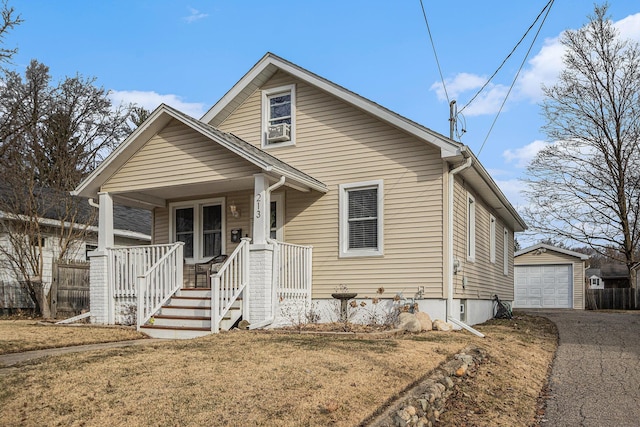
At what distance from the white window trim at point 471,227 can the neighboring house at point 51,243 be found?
8964 mm

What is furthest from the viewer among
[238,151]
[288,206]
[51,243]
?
[51,243]

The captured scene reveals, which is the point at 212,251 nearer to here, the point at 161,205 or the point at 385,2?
the point at 161,205

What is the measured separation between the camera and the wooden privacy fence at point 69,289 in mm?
14773

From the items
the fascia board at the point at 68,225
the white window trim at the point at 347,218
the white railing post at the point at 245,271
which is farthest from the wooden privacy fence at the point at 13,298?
the white window trim at the point at 347,218

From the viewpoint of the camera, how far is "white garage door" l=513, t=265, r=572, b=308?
2839 cm

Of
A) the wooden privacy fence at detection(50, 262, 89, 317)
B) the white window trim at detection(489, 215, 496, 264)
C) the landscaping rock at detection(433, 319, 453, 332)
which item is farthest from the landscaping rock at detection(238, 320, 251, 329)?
the white window trim at detection(489, 215, 496, 264)

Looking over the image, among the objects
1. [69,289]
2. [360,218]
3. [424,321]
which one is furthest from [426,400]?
[69,289]

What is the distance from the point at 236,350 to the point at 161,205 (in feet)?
23.1

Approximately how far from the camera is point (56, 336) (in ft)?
28.9

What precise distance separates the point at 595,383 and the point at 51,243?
15.7 m

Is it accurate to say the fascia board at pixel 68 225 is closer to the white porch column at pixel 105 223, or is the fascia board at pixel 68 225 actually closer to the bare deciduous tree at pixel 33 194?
the bare deciduous tree at pixel 33 194

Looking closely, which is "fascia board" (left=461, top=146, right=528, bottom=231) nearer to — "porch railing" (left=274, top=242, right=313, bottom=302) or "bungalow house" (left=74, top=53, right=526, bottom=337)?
"bungalow house" (left=74, top=53, right=526, bottom=337)

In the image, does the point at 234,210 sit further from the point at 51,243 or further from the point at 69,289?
the point at 51,243

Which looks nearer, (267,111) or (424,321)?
(424,321)
